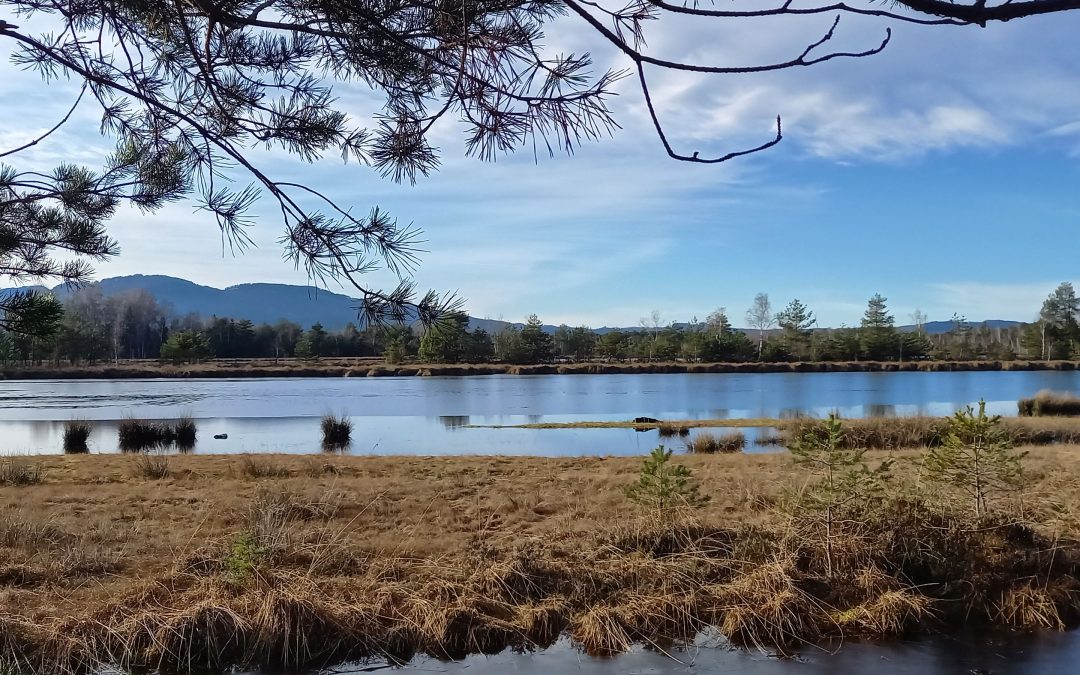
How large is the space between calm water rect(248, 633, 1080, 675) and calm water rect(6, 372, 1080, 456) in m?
12.8

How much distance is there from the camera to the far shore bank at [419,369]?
196 feet

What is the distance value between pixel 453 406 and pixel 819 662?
29.1 meters

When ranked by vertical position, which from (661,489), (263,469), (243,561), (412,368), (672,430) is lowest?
(672,430)

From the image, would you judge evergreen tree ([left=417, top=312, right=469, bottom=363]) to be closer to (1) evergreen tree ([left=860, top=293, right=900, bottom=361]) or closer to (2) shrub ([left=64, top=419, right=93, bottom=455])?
(2) shrub ([left=64, top=419, right=93, bottom=455])

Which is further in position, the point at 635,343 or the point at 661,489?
the point at 635,343

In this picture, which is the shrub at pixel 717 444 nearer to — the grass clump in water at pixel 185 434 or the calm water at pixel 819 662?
the calm water at pixel 819 662

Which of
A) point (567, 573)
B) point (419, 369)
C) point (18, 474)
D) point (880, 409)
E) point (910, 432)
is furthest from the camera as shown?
point (419, 369)

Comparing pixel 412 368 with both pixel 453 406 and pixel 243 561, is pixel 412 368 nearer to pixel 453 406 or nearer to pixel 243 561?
pixel 453 406

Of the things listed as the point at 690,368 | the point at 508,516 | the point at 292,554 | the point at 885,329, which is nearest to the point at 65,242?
the point at 292,554

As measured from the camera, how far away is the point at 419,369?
211 ft

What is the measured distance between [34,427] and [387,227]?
89.1 ft

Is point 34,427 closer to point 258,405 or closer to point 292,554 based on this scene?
point 258,405

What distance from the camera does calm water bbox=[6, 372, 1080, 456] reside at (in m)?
20.5

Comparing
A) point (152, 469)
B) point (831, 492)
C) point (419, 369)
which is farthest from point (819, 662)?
point (419, 369)
